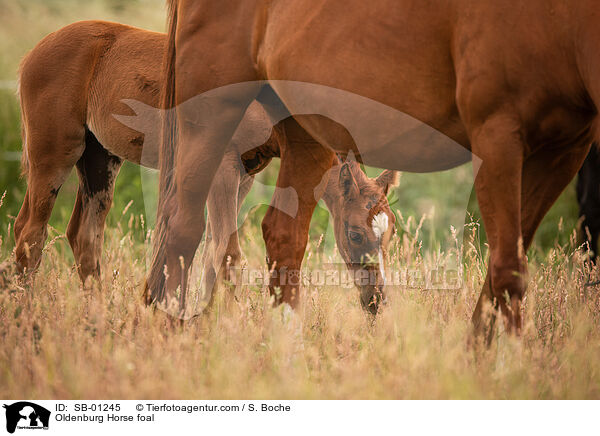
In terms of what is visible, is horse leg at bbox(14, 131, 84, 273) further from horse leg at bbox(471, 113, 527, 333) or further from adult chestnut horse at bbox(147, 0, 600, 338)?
horse leg at bbox(471, 113, 527, 333)

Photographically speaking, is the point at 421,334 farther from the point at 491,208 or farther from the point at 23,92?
the point at 23,92

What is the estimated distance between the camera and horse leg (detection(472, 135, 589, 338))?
2.91 m

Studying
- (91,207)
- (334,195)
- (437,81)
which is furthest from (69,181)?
(437,81)

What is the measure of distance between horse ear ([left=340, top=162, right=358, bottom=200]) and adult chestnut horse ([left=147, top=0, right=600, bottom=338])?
3.85ft

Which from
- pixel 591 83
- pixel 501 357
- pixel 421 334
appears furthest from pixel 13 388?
pixel 591 83

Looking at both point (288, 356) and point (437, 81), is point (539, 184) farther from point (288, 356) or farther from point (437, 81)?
point (288, 356)

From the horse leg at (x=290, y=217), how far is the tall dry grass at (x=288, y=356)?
0.30 m

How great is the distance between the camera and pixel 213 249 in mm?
5285

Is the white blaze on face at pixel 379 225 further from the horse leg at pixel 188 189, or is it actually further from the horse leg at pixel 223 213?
the horse leg at pixel 188 189

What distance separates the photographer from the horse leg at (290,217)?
12.5 feet

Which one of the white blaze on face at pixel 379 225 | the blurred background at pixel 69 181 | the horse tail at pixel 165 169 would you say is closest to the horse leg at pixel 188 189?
the horse tail at pixel 165 169
